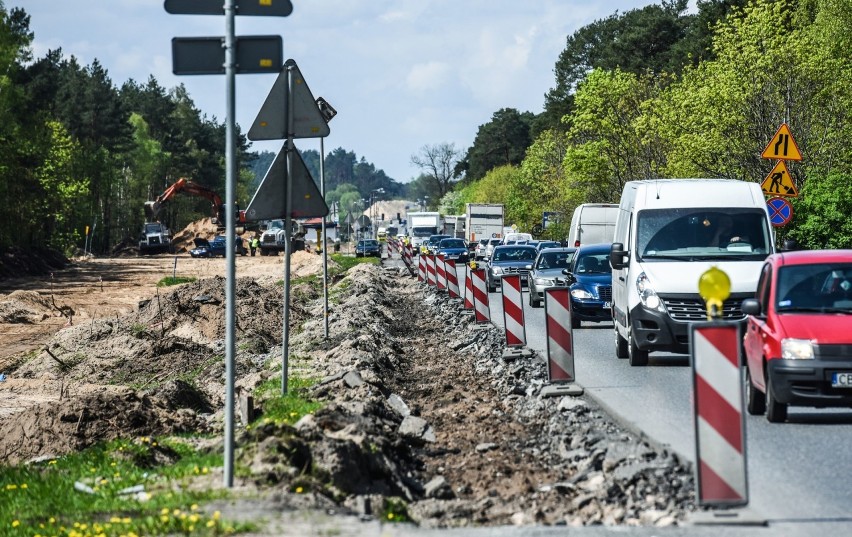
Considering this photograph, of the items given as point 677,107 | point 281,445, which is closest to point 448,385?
point 281,445

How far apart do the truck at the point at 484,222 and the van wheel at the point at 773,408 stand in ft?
264

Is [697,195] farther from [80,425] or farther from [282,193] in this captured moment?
[80,425]

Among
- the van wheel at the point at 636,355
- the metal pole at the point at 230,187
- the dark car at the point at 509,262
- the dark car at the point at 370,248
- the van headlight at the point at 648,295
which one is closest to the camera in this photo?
the metal pole at the point at 230,187

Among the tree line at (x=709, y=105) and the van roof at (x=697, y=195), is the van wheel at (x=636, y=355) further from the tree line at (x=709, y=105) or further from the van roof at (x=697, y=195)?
the tree line at (x=709, y=105)

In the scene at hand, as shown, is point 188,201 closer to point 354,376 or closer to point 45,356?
point 45,356

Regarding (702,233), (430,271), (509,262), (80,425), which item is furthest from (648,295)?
(430,271)

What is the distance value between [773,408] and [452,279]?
23420 millimetres

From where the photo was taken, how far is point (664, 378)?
16734 mm

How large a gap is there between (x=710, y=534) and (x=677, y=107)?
47.4m

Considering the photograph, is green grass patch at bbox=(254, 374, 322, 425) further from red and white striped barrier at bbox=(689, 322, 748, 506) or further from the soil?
red and white striped barrier at bbox=(689, 322, 748, 506)

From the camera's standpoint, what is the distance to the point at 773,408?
12.2 m

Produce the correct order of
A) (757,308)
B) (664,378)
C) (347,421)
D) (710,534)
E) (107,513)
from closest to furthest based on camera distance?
(710,534) < (107,513) < (347,421) < (757,308) < (664,378)

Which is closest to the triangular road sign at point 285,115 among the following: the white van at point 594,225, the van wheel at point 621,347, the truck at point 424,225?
the van wheel at point 621,347

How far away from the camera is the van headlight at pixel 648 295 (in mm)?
17688
